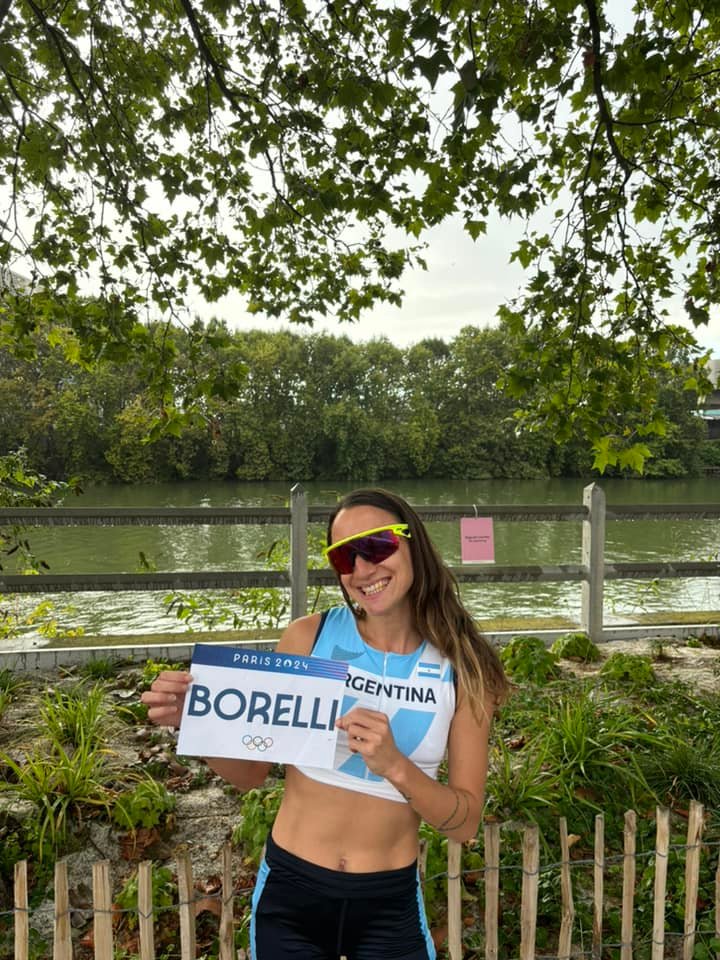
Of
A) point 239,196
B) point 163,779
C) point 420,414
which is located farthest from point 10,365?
point 163,779

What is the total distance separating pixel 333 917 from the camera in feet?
4.76

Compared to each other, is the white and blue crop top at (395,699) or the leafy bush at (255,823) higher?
the white and blue crop top at (395,699)

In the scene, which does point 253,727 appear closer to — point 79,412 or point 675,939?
point 675,939

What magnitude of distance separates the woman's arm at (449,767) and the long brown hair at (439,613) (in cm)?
6

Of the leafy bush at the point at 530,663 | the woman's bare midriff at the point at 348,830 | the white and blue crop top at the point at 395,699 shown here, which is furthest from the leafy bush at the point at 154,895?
the leafy bush at the point at 530,663

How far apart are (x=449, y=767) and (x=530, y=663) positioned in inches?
120

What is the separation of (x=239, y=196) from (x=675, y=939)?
213 inches

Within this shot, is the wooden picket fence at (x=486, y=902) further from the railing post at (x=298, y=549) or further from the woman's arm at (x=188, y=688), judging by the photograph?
the railing post at (x=298, y=549)

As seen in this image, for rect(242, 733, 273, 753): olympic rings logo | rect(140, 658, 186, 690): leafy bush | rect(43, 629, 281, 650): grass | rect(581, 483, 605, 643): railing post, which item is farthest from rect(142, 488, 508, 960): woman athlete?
rect(581, 483, 605, 643): railing post

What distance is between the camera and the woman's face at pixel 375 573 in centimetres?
158

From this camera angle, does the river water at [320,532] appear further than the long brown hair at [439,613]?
Yes

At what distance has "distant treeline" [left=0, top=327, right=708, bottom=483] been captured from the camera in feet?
119

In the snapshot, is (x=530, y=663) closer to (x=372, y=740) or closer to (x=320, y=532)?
(x=320, y=532)

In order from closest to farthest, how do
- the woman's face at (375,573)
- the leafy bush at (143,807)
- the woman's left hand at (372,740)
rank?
1. the woman's left hand at (372,740)
2. the woman's face at (375,573)
3. the leafy bush at (143,807)
